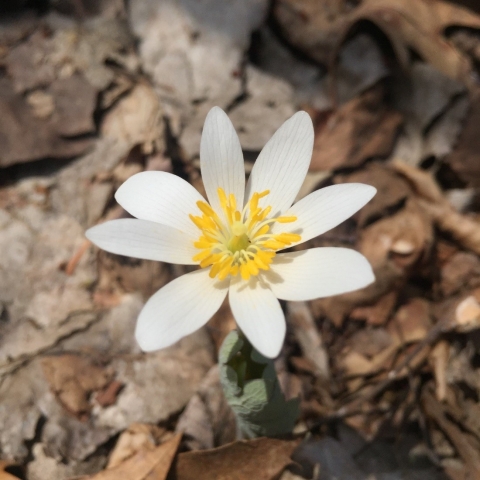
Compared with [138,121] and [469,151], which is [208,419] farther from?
[469,151]

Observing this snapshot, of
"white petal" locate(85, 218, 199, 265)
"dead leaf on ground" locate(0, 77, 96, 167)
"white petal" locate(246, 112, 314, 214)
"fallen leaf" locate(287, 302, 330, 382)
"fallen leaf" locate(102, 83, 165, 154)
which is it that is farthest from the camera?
"fallen leaf" locate(102, 83, 165, 154)

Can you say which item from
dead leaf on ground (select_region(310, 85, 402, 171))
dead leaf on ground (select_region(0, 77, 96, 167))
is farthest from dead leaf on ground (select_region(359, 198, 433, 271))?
dead leaf on ground (select_region(0, 77, 96, 167))

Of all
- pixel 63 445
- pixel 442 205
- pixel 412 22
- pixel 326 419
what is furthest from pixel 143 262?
pixel 412 22

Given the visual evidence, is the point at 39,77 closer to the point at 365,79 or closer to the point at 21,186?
the point at 21,186

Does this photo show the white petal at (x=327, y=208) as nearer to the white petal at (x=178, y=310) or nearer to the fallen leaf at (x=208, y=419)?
the white petal at (x=178, y=310)

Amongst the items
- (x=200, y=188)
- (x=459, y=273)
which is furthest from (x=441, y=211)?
(x=200, y=188)

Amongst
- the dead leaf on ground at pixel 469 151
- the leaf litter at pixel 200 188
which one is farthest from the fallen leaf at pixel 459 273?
the dead leaf on ground at pixel 469 151

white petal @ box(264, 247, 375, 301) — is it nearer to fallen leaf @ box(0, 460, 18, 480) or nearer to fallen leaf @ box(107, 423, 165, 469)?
fallen leaf @ box(107, 423, 165, 469)
